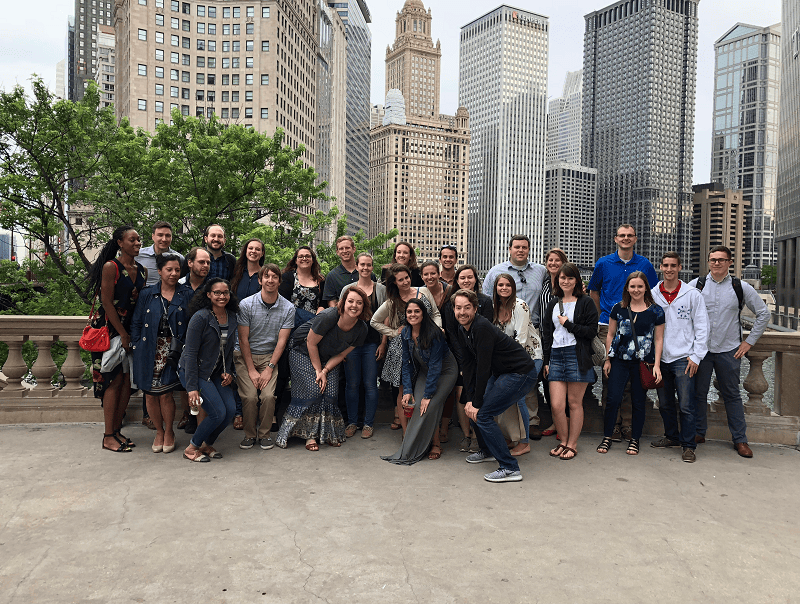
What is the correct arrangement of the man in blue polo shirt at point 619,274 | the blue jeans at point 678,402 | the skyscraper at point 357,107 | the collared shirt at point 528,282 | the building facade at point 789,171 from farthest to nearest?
1. the skyscraper at point 357,107
2. the building facade at point 789,171
3. the collared shirt at point 528,282
4. the man in blue polo shirt at point 619,274
5. the blue jeans at point 678,402

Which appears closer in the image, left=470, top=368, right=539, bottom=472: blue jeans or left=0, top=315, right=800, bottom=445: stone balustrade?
left=470, top=368, right=539, bottom=472: blue jeans

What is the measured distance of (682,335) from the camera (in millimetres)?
5676

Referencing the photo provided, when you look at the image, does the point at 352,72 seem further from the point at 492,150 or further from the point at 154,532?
the point at 154,532

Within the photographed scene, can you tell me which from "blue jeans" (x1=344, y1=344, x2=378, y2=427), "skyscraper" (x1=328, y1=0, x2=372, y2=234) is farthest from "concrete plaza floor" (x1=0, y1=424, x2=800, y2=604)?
"skyscraper" (x1=328, y1=0, x2=372, y2=234)

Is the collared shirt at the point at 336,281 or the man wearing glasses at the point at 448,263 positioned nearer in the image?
the collared shirt at the point at 336,281

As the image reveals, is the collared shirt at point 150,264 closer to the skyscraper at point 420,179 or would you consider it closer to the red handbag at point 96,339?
the red handbag at point 96,339

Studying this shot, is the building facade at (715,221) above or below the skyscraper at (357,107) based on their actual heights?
below

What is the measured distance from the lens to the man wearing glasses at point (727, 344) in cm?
573

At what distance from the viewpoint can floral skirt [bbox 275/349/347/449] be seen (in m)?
5.86

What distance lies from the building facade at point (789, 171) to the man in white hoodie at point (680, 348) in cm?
8026

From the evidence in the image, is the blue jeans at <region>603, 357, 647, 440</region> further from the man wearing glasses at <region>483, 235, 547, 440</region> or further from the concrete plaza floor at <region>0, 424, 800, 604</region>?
the man wearing glasses at <region>483, 235, 547, 440</region>

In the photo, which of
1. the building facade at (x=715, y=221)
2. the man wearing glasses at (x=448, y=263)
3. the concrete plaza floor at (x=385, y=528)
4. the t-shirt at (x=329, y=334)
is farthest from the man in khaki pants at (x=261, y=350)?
the building facade at (x=715, y=221)

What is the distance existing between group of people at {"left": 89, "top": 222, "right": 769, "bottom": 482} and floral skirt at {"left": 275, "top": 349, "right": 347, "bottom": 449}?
0.01m

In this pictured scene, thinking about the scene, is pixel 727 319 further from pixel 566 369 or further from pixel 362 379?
pixel 362 379
